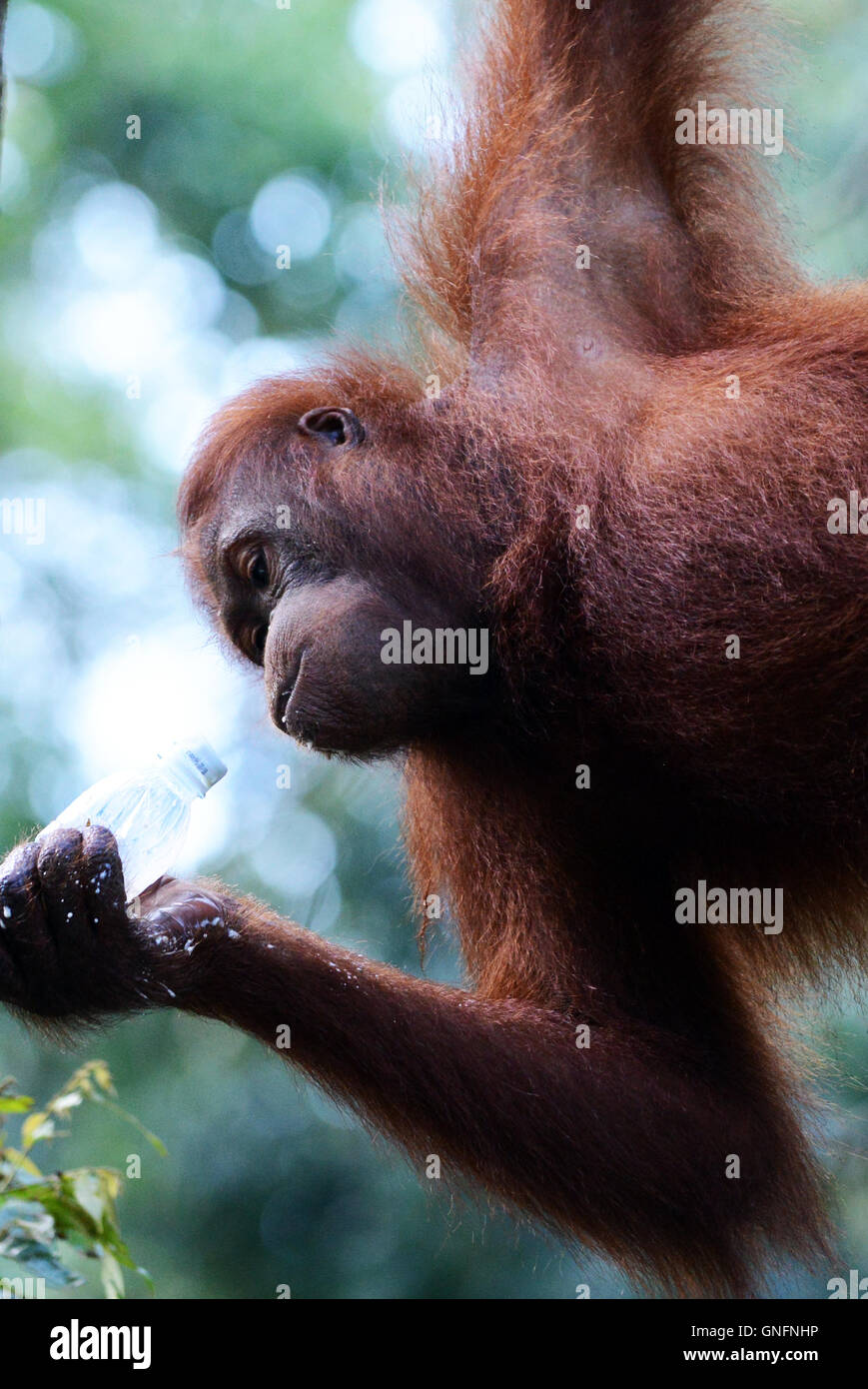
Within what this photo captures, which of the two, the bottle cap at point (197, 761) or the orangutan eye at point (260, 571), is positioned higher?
the orangutan eye at point (260, 571)

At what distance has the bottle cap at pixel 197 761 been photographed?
272cm

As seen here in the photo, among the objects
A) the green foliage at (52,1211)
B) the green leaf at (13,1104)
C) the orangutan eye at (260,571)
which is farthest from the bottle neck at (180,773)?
the green leaf at (13,1104)

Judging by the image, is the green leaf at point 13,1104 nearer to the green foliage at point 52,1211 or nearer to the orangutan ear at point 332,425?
the green foliage at point 52,1211

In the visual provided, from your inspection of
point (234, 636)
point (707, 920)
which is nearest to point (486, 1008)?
point (707, 920)

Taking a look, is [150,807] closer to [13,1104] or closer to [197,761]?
[197,761]

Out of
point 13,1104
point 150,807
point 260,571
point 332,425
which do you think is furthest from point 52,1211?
point 332,425

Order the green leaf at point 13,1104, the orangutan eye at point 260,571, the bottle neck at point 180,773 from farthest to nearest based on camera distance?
1. the orangutan eye at point 260,571
2. the bottle neck at point 180,773
3. the green leaf at point 13,1104

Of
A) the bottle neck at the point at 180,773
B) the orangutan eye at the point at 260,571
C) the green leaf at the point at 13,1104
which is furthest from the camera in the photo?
the orangutan eye at the point at 260,571

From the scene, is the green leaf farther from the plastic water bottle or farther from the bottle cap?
the bottle cap

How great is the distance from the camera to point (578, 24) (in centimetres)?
301

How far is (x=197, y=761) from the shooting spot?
8.96ft

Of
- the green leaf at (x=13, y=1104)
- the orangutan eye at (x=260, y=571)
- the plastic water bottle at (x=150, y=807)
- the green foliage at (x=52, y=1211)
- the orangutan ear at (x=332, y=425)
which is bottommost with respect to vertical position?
the green foliage at (x=52, y=1211)

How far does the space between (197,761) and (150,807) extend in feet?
0.84

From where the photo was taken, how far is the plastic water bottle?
2727mm
